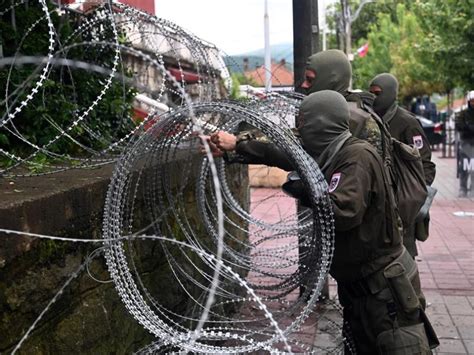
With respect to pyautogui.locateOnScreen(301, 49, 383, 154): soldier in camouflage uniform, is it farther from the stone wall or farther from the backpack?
the stone wall

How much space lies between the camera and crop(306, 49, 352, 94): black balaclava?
4.30 meters

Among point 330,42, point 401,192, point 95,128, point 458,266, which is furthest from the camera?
point 330,42

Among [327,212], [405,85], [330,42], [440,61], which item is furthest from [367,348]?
[330,42]

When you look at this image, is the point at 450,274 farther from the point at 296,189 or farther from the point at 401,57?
the point at 401,57

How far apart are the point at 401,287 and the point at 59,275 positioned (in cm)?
166

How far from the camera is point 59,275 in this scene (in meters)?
3.13

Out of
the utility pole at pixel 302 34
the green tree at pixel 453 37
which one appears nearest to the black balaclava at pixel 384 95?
the utility pole at pixel 302 34

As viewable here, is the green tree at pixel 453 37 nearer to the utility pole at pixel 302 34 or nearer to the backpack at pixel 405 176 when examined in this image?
the utility pole at pixel 302 34

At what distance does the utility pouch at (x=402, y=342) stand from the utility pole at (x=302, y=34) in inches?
141

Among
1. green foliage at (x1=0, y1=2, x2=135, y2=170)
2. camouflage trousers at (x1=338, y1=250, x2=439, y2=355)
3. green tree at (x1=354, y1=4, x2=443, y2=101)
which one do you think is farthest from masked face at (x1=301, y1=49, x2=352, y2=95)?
green tree at (x1=354, y1=4, x2=443, y2=101)

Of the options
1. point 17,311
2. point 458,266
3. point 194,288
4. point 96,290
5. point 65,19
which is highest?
point 65,19

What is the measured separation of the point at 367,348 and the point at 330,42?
61262 millimetres

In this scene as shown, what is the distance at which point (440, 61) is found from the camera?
2144cm

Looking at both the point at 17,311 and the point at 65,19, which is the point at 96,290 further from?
the point at 65,19
